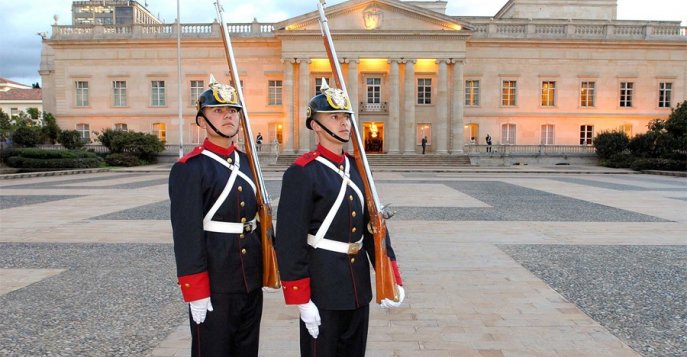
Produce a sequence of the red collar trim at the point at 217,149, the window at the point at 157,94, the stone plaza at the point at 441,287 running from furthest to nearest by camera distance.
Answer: the window at the point at 157,94 → the stone plaza at the point at 441,287 → the red collar trim at the point at 217,149

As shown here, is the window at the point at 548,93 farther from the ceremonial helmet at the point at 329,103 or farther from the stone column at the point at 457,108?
the ceremonial helmet at the point at 329,103

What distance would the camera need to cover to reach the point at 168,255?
8.81 meters

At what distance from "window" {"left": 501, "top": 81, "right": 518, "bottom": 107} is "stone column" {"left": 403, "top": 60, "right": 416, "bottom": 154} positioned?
8.87 metres

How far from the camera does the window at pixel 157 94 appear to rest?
48000 millimetres

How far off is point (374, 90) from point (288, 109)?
812 cm

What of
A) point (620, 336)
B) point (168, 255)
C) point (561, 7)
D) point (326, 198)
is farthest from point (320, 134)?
point (561, 7)

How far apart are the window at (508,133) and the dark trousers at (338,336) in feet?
153

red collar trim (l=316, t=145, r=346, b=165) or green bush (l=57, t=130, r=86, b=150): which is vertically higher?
green bush (l=57, t=130, r=86, b=150)

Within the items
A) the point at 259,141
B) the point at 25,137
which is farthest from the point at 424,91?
the point at 25,137

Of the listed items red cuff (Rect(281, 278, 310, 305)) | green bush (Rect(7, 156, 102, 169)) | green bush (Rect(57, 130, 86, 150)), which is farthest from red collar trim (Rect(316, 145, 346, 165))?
green bush (Rect(57, 130, 86, 150))

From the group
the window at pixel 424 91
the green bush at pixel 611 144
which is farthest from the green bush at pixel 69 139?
the green bush at pixel 611 144

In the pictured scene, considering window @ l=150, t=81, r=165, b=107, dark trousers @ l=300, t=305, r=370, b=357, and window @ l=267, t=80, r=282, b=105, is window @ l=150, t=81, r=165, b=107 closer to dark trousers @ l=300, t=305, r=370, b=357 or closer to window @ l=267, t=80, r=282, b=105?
window @ l=267, t=80, r=282, b=105

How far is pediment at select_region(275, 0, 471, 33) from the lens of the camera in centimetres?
4362

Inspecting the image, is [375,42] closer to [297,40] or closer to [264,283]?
[297,40]
